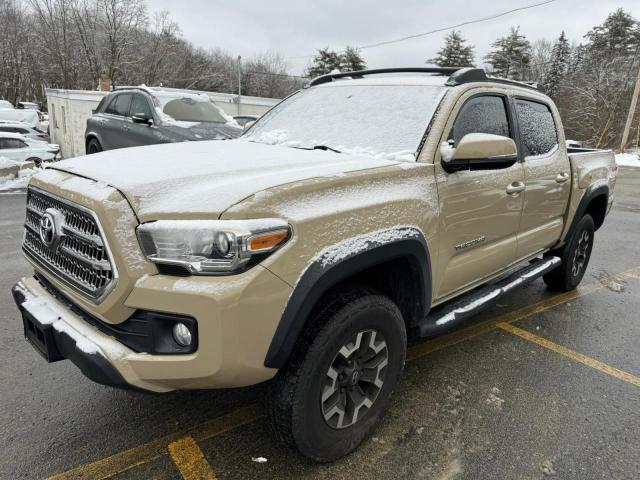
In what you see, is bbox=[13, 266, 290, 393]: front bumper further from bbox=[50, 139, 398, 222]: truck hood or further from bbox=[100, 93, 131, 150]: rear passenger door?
bbox=[100, 93, 131, 150]: rear passenger door

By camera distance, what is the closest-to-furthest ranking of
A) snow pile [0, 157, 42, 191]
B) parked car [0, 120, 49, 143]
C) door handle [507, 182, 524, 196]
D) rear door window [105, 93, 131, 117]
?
door handle [507, 182, 524, 196], rear door window [105, 93, 131, 117], snow pile [0, 157, 42, 191], parked car [0, 120, 49, 143]

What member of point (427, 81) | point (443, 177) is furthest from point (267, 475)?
point (427, 81)

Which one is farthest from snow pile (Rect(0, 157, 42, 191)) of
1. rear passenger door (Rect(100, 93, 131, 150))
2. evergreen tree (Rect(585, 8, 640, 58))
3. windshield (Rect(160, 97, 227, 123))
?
evergreen tree (Rect(585, 8, 640, 58))

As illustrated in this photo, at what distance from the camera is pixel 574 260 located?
16.1ft

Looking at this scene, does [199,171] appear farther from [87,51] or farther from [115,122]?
[87,51]

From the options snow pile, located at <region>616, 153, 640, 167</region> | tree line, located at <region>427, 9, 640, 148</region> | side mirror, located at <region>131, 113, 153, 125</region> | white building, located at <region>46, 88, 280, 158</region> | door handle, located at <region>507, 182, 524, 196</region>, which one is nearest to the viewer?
door handle, located at <region>507, 182, 524, 196</region>

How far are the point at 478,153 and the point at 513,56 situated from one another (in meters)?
61.8

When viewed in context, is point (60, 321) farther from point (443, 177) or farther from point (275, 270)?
point (443, 177)

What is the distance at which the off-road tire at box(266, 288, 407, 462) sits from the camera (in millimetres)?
2102

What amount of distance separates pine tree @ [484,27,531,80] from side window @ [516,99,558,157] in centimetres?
5798

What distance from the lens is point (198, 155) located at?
267 centimetres

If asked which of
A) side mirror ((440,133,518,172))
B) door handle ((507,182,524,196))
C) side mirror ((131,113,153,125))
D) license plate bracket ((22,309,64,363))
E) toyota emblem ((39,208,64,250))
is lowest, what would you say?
license plate bracket ((22,309,64,363))

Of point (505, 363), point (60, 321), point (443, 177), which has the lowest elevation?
point (505, 363)

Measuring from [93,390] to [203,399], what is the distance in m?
A: 0.68
